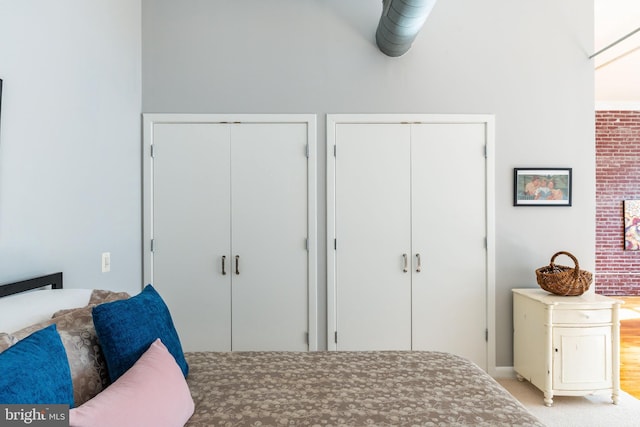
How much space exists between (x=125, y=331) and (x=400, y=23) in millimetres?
2387

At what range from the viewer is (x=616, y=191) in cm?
633

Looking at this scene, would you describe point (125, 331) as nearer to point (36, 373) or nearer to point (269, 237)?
point (36, 373)

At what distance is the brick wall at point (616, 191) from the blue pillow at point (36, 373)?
7313 millimetres

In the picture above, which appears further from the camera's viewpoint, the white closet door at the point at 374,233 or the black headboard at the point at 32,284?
the white closet door at the point at 374,233

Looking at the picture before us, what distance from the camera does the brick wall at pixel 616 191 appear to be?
6.31 m

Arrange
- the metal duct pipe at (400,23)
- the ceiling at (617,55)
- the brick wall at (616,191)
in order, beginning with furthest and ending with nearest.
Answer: the brick wall at (616,191) → the ceiling at (617,55) → the metal duct pipe at (400,23)

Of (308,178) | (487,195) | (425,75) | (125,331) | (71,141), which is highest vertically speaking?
(425,75)

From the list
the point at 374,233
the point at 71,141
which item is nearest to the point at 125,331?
the point at 71,141

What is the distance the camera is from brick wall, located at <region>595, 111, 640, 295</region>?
6312 millimetres

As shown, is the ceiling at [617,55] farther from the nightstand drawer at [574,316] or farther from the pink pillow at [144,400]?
the pink pillow at [144,400]

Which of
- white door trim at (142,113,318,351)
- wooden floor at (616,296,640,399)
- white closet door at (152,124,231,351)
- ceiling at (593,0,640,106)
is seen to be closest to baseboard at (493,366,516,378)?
wooden floor at (616,296,640,399)

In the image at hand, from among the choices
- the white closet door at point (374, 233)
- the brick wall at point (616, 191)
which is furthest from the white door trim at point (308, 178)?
the brick wall at point (616, 191)

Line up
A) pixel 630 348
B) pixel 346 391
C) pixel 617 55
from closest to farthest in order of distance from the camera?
A: pixel 346 391 < pixel 630 348 < pixel 617 55

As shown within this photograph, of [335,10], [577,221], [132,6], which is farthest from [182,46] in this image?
[577,221]
